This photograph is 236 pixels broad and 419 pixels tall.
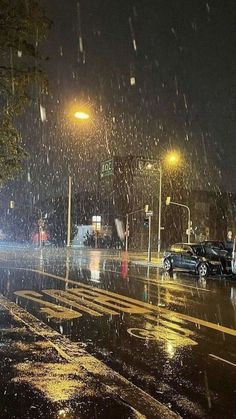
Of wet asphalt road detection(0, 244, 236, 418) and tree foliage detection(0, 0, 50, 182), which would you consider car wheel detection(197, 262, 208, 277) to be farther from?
tree foliage detection(0, 0, 50, 182)

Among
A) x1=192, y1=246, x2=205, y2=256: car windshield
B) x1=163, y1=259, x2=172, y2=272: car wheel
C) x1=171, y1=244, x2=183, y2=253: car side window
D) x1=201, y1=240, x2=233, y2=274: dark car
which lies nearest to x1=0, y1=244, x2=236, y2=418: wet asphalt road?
x1=201, y1=240, x2=233, y2=274: dark car

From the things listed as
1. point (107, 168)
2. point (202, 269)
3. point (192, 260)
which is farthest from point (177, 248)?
point (107, 168)

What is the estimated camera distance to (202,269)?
924 inches

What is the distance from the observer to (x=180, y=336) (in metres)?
9.26

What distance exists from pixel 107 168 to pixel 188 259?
32.0 metres

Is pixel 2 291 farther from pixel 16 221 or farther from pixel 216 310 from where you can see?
pixel 16 221

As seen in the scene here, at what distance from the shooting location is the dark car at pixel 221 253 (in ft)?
77.7

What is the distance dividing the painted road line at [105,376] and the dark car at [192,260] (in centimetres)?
1432

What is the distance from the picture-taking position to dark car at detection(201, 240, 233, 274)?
23.7m

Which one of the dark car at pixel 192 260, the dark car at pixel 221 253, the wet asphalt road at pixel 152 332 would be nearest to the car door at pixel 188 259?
the dark car at pixel 192 260

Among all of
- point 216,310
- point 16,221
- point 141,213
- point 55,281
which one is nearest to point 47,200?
point 16,221

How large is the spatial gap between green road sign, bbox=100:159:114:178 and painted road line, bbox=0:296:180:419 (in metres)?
44.7

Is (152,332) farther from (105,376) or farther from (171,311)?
(105,376)

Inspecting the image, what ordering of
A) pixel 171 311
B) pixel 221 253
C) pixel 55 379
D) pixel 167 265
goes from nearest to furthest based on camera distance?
1. pixel 55 379
2. pixel 171 311
3. pixel 221 253
4. pixel 167 265
